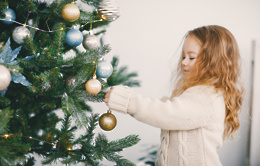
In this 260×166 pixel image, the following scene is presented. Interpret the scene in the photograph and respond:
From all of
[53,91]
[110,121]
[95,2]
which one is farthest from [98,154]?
[95,2]

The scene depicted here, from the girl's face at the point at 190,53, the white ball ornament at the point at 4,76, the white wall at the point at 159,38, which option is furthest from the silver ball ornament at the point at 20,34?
the white wall at the point at 159,38

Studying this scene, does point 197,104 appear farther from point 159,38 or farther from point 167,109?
point 159,38

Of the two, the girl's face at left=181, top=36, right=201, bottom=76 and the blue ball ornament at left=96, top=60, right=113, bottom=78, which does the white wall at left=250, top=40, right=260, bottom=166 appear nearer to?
the girl's face at left=181, top=36, right=201, bottom=76

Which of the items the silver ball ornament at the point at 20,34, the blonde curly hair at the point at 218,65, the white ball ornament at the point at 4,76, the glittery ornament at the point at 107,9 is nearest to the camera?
the white ball ornament at the point at 4,76

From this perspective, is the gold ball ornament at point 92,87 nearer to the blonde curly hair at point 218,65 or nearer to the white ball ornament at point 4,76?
the white ball ornament at point 4,76

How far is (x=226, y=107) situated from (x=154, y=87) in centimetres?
79

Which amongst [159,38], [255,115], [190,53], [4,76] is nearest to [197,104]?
[190,53]

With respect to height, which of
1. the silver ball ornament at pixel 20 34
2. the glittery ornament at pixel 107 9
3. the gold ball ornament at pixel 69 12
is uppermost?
the glittery ornament at pixel 107 9

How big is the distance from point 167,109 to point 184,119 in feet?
0.21

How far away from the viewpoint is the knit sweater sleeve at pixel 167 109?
0.69 metres

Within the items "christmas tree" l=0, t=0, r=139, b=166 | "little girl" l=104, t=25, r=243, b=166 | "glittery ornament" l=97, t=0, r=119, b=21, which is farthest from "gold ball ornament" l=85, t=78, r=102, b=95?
"glittery ornament" l=97, t=0, r=119, b=21

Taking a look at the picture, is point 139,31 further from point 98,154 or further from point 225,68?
point 98,154

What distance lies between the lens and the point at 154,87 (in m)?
1.65

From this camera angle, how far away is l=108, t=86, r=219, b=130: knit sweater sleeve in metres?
0.69
